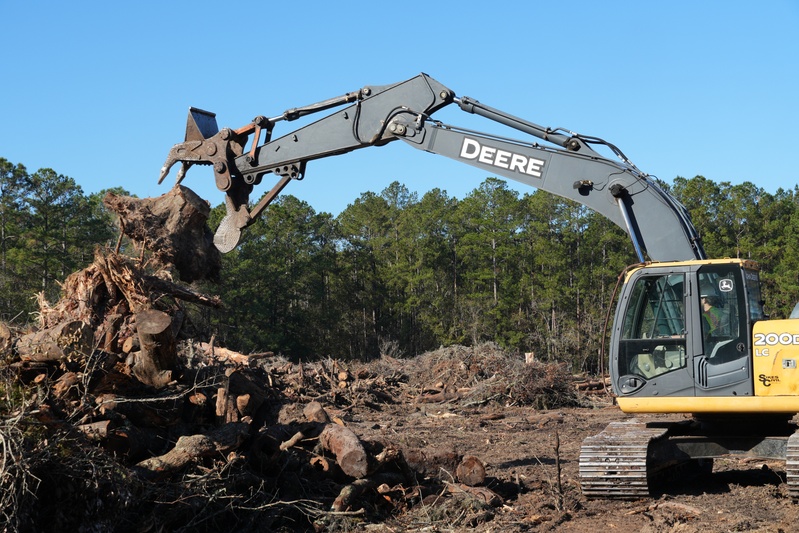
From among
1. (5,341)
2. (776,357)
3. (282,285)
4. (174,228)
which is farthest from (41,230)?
(776,357)

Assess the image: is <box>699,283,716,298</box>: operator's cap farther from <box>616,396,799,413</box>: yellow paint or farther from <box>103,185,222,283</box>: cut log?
<box>103,185,222,283</box>: cut log

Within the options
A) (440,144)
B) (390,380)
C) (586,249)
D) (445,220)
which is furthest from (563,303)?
(440,144)

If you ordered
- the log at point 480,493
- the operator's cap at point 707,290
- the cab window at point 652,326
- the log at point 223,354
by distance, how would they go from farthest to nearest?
the log at point 223,354
the cab window at point 652,326
the operator's cap at point 707,290
the log at point 480,493

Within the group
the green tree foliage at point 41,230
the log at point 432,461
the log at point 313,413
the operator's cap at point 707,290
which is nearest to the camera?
the operator's cap at point 707,290

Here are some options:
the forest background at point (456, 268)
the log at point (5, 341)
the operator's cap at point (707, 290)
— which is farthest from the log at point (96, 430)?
the forest background at point (456, 268)

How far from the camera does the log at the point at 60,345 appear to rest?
7.19m

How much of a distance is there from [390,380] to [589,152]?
11019 mm

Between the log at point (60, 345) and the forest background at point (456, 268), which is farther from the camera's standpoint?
the forest background at point (456, 268)

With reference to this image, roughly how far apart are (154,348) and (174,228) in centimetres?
295

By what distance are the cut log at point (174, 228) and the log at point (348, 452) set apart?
4108 millimetres

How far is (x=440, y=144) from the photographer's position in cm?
918

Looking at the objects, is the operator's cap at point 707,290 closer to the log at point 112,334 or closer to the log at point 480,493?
the log at point 480,493

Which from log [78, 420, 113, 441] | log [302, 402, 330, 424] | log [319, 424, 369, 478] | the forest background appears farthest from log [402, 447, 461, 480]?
the forest background

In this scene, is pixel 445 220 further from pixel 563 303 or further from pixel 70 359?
pixel 70 359
